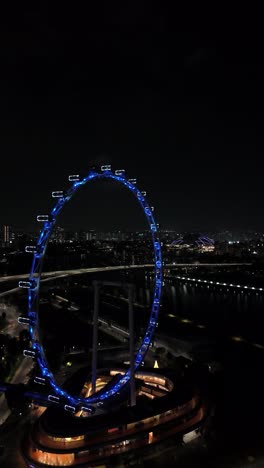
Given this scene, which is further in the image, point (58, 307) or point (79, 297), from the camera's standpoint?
point (79, 297)

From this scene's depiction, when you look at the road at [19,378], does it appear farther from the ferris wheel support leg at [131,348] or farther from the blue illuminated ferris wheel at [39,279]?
the ferris wheel support leg at [131,348]

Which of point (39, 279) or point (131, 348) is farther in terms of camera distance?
point (131, 348)

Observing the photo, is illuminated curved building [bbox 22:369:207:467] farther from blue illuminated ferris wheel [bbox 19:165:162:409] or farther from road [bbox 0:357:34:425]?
road [bbox 0:357:34:425]

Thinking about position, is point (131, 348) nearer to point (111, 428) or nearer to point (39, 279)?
point (111, 428)

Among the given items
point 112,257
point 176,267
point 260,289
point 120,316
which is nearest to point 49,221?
point 120,316

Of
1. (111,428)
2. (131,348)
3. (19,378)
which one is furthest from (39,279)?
(19,378)

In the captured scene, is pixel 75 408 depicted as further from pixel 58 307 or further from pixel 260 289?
pixel 260 289

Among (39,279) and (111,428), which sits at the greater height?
(39,279)
